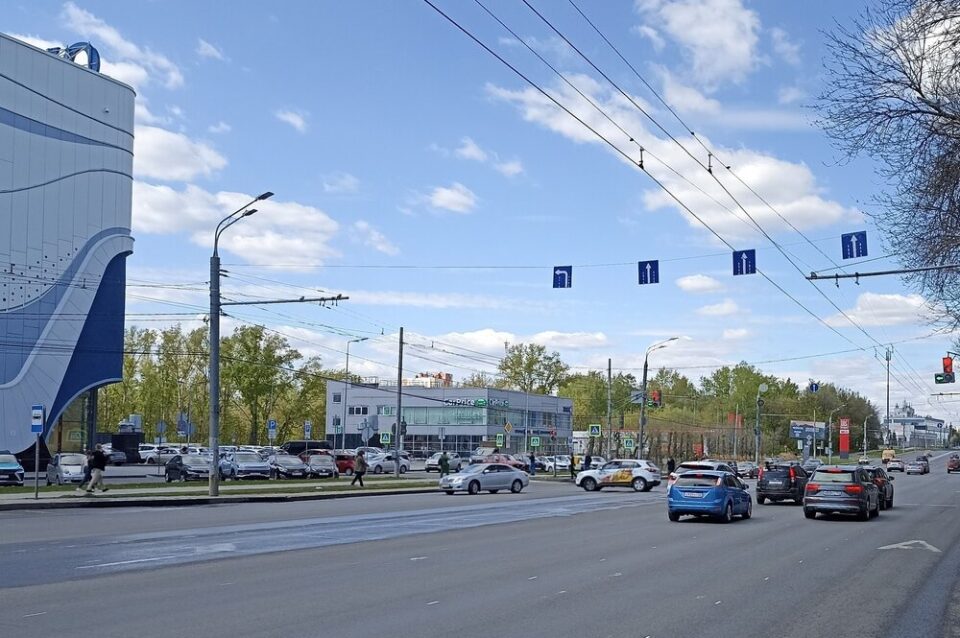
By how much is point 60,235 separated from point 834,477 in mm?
51751

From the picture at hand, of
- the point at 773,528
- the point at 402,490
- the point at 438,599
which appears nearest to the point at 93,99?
the point at 402,490

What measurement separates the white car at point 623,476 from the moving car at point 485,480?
5351mm

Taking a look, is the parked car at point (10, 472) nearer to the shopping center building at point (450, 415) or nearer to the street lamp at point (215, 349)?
the street lamp at point (215, 349)

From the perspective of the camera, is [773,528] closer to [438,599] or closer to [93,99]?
[438,599]

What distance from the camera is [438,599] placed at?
12.4 metres

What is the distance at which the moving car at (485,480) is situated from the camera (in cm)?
4309

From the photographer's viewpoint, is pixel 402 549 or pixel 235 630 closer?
pixel 235 630

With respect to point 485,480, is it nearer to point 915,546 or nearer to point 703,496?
point 703,496

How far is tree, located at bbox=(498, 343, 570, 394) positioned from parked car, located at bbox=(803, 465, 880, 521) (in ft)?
318

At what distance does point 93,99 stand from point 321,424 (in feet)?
208

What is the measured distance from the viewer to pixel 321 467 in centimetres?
5506

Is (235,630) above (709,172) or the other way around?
the other way around

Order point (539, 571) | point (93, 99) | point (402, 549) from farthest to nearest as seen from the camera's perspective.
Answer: point (93, 99)
point (402, 549)
point (539, 571)

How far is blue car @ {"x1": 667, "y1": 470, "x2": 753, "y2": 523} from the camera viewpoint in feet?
87.0
